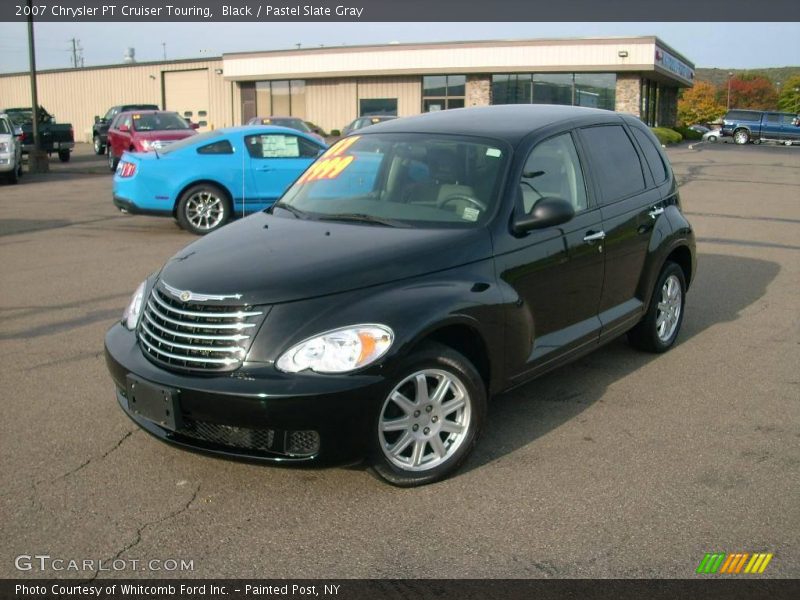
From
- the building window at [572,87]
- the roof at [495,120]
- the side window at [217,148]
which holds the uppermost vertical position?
the building window at [572,87]

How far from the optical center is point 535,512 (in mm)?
4016

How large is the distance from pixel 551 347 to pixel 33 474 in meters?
2.84

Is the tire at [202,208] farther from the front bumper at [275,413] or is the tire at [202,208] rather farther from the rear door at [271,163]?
the front bumper at [275,413]

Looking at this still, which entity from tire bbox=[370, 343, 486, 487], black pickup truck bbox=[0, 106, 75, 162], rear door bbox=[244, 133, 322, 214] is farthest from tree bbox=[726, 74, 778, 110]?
tire bbox=[370, 343, 486, 487]

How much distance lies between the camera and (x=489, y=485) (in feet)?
14.1

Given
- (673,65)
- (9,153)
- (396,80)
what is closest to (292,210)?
(9,153)

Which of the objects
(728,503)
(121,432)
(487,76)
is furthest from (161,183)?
(487,76)

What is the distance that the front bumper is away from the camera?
383cm

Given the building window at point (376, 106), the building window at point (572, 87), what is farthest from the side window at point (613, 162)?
the building window at point (376, 106)

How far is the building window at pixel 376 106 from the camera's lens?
4822cm

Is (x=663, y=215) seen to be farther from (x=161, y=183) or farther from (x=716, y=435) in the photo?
(x=161, y=183)

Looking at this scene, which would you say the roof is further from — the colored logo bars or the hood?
the colored logo bars

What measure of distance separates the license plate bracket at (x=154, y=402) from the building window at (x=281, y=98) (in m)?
47.0

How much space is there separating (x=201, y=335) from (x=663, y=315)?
3.77 m
